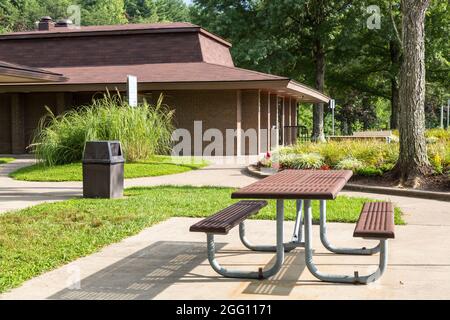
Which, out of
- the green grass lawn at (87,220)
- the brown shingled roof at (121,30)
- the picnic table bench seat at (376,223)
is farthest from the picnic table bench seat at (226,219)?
the brown shingled roof at (121,30)

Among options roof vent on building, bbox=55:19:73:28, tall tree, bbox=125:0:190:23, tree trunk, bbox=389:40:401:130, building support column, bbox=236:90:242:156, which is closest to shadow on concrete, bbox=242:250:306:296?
building support column, bbox=236:90:242:156

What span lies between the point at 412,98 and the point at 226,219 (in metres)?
9.00

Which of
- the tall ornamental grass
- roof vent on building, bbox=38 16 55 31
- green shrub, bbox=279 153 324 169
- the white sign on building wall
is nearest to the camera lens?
green shrub, bbox=279 153 324 169

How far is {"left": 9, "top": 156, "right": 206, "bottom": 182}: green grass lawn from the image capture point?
16.8 m

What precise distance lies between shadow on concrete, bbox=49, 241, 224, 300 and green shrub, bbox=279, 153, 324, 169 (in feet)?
29.0

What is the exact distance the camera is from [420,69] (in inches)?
556

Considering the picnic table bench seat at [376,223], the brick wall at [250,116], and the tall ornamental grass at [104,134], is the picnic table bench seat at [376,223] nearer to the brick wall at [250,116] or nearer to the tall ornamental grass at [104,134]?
the tall ornamental grass at [104,134]

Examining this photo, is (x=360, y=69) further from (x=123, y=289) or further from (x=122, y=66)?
(x=123, y=289)

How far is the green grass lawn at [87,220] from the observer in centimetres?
670

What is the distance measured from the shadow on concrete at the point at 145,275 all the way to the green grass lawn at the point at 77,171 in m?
9.76

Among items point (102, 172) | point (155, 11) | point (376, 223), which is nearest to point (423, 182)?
point (102, 172)

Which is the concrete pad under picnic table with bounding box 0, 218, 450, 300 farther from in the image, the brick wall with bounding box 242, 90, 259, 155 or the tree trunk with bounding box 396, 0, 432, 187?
the brick wall with bounding box 242, 90, 259, 155

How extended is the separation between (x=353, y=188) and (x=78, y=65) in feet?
58.6

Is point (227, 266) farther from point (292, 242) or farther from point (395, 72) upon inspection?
Result: point (395, 72)
